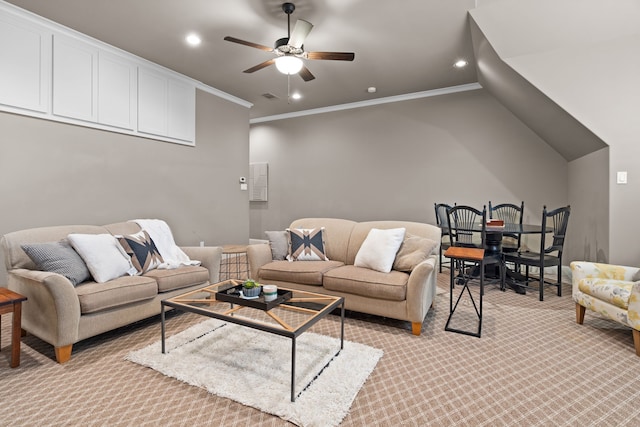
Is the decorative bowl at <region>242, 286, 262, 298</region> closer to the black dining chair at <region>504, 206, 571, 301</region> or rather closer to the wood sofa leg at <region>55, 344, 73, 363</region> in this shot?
the wood sofa leg at <region>55, 344, 73, 363</region>

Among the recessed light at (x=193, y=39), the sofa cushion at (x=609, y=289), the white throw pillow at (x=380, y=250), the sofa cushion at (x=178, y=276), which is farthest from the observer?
the recessed light at (x=193, y=39)

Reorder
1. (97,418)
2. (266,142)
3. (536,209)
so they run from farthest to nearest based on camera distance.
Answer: (266,142), (536,209), (97,418)

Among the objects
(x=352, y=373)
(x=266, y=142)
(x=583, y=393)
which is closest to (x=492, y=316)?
(x=583, y=393)

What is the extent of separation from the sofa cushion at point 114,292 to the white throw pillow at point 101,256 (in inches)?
2.6

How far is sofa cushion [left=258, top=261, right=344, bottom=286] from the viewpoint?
9.87ft

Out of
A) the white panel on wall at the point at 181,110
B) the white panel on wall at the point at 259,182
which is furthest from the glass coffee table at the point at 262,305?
the white panel on wall at the point at 259,182

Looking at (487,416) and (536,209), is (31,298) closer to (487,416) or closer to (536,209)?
(487,416)

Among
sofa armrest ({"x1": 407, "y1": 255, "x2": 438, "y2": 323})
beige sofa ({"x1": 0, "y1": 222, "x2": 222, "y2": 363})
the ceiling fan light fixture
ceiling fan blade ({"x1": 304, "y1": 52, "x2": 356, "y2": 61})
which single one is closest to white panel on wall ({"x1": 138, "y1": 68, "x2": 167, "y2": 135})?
beige sofa ({"x1": 0, "y1": 222, "x2": 222, "y2": 363})

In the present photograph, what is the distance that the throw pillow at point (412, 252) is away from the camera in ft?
9.27

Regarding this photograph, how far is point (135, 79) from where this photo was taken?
4156 millimetres

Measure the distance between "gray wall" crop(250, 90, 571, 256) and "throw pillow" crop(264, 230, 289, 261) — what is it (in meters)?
2.78

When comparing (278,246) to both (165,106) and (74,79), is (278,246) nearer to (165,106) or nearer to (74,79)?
(165,106)

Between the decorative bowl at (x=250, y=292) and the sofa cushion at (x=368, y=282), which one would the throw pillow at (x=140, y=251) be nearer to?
the decorative bowl at (x=250, y=292)

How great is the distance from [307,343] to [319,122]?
4.96m
